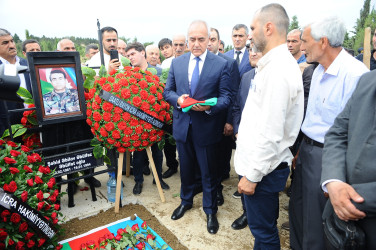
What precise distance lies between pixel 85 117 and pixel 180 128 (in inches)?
46.5

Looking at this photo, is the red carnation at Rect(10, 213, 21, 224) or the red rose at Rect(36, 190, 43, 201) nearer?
the red carnation at Rect(10, 213, 21, 224)

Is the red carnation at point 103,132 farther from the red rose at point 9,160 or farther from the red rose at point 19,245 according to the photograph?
the red rose at point 19,245

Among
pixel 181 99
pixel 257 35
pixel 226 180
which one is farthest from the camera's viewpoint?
pixel 226 180

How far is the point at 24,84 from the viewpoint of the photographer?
3689mm

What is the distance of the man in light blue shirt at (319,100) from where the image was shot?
203cm

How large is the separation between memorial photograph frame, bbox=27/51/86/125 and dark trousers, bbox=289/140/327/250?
2494 millimetres

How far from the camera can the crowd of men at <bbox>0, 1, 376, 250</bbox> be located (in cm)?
146

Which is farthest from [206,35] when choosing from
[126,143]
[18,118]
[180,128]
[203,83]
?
[18,118]

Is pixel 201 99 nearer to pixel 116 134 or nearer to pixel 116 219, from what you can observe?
Result: pixel 116 134

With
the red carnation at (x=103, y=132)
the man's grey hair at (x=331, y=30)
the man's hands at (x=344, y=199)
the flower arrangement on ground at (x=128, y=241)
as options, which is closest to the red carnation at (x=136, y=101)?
the red carnation at (x=103, y=132)

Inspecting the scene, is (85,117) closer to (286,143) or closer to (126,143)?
(126,143)

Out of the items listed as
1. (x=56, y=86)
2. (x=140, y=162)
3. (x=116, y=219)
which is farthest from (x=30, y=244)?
(x=140, y=162)

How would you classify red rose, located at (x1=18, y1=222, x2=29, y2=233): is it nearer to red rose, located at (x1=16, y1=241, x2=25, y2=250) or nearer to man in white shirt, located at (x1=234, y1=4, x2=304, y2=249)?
red rose, located at (x1=16, y1=241, x2=25, y2=250)

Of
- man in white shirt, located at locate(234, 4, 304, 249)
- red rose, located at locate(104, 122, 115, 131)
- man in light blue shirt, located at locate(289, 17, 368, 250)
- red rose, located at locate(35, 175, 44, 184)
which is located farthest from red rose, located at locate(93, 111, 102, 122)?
man in light blue shirt, located at locate(289, 17, 368, 250)
